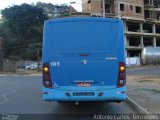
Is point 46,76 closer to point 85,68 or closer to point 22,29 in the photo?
point 85,68

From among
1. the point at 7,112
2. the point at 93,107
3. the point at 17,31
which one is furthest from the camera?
the point at 17,31

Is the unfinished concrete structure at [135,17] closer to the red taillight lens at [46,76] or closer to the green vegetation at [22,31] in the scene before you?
the green vegetation at [22,31]

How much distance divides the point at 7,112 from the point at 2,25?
268 ft

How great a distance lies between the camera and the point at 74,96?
1234 cm

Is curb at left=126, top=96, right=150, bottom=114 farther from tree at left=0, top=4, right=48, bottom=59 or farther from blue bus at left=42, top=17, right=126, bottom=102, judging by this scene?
tree at left=0, top=4, right=48, bottom=59

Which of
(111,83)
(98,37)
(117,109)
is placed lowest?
(117,109)

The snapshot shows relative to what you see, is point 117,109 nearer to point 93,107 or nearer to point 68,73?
point 93,107

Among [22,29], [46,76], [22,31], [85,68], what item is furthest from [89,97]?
[22,31]

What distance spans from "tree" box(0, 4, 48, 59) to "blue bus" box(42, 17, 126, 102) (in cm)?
7206

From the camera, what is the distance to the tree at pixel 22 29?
284 feet

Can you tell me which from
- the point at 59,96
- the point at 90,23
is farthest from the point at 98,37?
the point at 59,96

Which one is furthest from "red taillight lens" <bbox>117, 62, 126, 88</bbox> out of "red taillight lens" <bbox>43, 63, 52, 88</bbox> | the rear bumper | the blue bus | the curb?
"red taillight lens" <bbox>43, 63, 52, 88</bbox>

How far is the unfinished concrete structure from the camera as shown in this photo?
87.2 m

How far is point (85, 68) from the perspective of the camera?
40.6 ft
